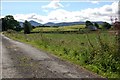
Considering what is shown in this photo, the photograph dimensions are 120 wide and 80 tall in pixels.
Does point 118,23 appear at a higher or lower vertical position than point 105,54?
higher

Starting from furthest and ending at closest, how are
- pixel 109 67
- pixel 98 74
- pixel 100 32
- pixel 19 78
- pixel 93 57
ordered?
pixel 100 32 < pixel 93 57 < pixel 109 67 < pixel 98 74 < pixel 19 78

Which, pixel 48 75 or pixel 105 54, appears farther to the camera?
pixel 105 54

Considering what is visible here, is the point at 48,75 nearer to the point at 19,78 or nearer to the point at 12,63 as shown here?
the point at 19,78

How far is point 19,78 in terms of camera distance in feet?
33.4

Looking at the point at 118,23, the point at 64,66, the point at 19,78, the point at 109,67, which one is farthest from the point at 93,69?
the point at 19,78

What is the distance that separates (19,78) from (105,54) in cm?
A: 408

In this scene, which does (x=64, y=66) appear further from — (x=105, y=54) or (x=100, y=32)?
(x=100, y=32)

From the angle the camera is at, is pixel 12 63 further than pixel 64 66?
Yes

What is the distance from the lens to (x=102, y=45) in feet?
44.0

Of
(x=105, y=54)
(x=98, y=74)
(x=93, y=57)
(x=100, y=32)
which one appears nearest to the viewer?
(x=98, y=74)

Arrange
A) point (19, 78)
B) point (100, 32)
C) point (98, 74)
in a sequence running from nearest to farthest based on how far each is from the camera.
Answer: point (19, 78) → point (98, 74) → point (100, 32)

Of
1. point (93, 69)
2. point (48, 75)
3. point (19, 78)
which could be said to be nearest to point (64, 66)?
point (93, 69)

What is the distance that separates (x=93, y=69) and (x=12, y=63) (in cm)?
382

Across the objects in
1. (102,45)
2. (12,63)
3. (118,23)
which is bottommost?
(12,63)
